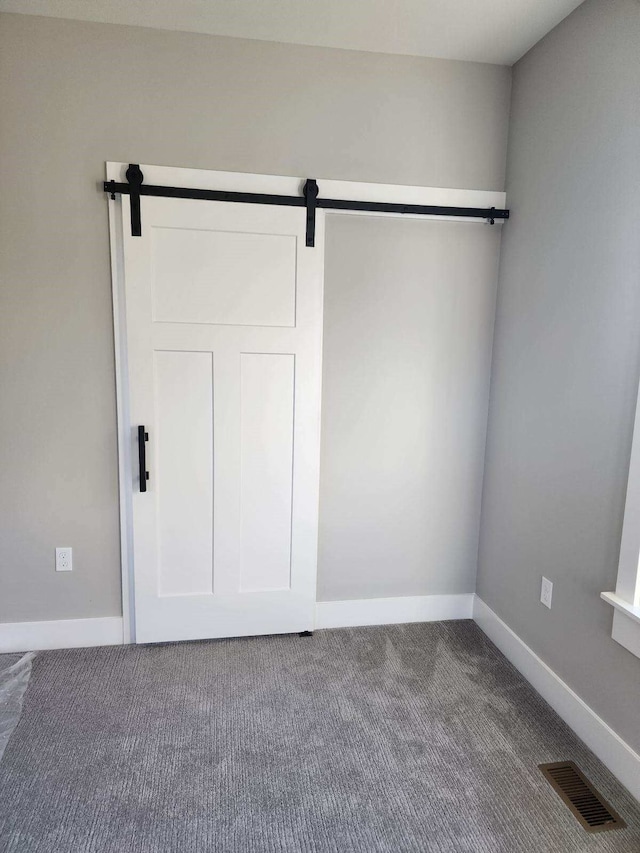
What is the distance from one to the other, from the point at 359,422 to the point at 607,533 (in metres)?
1.17

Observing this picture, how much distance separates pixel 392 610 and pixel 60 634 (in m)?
1.58

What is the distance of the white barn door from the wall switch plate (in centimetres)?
103

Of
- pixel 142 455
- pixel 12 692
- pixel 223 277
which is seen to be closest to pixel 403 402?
pixel 223 277

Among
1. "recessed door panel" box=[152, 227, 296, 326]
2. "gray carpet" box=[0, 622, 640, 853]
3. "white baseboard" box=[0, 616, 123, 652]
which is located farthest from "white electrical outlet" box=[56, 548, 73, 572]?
"recessed door panel" box=[152, 227, 296, 326]

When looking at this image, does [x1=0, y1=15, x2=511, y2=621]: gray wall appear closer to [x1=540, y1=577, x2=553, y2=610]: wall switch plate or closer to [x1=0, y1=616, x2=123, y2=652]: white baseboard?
[x1=0, y1=616, x2=123, y2=652]: white baseboard

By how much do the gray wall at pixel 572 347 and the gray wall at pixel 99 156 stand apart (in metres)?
0.40

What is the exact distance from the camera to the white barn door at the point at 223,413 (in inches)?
95.9

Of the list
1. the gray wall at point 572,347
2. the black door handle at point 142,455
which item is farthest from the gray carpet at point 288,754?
the black door handle at point 142,455

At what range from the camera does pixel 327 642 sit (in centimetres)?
271

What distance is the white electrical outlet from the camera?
255cm

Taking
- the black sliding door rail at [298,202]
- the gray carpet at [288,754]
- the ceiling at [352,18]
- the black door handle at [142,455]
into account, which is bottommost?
the gray carpet at [288,754]

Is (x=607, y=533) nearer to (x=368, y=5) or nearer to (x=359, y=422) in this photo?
(x=359, y=422)

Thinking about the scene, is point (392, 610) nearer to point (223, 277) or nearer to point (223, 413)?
point (223, 413)

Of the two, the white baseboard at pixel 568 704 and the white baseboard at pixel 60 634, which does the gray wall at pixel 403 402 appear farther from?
the white baseboard at pixel 60 634
